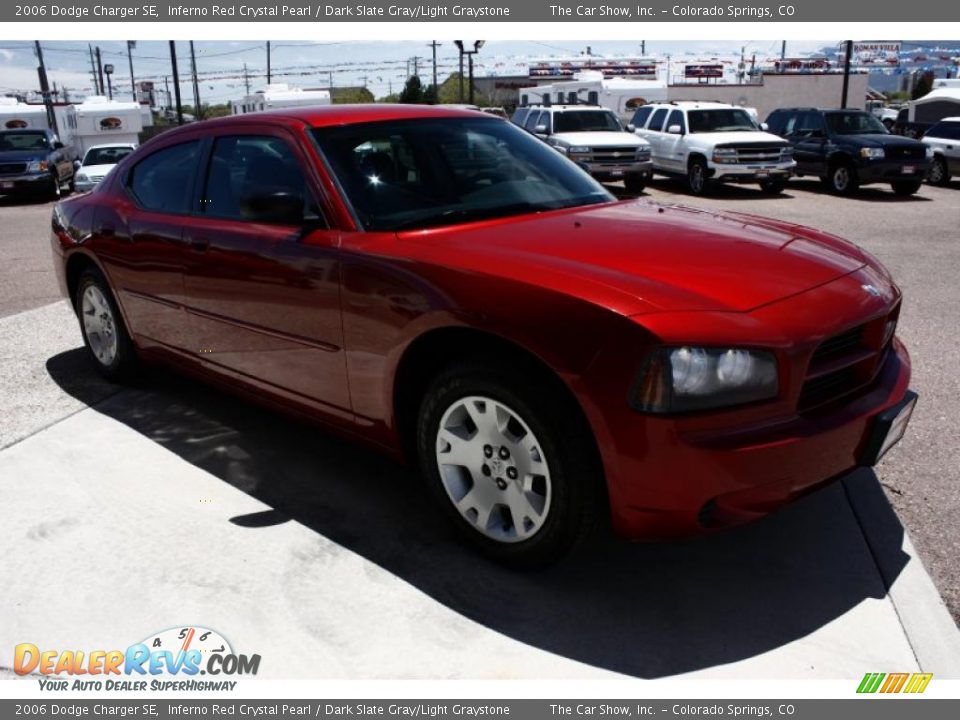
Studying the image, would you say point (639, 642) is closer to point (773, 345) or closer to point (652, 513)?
point (652, 513)

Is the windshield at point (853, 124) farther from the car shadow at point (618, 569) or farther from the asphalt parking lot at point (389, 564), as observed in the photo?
the car shadow at point (618, 569)

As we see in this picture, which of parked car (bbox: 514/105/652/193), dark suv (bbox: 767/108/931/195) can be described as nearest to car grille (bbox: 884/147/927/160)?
dark suv (bbox: 767/108/931/195)

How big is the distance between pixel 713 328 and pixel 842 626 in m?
1.12

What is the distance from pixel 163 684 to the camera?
274cm

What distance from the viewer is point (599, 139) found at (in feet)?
60.8

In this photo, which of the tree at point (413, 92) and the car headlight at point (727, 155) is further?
the tree at point (413, 92)

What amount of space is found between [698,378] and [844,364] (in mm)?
668

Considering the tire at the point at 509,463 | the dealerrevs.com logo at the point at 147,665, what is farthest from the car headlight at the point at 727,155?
the dealerrevs.com logo at the point at 147,665

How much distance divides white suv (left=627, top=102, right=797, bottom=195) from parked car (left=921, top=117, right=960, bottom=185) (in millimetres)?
3808

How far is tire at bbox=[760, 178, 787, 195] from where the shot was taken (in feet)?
59.4

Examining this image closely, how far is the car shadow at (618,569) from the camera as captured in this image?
→ 287cm

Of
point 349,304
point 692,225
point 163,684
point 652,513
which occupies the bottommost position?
point 163,684

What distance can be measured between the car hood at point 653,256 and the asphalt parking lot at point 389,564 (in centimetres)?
106

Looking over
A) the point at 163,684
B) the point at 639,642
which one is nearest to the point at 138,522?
the point at 163,684
